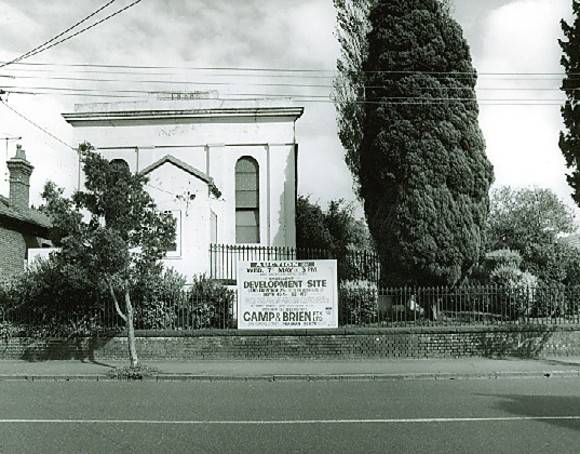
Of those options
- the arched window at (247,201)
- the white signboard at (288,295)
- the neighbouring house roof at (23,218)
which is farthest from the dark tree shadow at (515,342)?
the neighbouring house roof at (23,218)

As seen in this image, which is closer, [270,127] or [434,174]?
[434,174]

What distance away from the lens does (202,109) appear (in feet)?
90.4

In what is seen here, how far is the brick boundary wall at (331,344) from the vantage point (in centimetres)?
1648

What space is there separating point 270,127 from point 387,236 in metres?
10.2

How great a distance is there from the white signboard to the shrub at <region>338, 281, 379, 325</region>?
64 centimetres

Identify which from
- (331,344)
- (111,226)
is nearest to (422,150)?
(331,344)

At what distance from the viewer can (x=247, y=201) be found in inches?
1097

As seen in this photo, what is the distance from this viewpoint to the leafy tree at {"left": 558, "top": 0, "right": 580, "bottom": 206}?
22.7 meters

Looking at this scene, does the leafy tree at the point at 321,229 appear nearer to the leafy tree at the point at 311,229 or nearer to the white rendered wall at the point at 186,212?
the leafy tree at the point at 311,229

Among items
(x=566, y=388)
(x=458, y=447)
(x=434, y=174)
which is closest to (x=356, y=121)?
(x=434, y=174)

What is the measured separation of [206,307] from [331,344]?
3250mm

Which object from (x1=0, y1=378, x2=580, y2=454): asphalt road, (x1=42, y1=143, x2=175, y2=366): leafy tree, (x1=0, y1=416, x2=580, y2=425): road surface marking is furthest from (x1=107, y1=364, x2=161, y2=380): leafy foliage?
(x1=0, y1=416, x2=580, y2=425): road surface marking

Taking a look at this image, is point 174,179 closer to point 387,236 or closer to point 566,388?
point 387,236

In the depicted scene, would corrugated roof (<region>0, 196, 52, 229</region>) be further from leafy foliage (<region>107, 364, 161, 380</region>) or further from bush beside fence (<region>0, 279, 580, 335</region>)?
leafy foliage (<region>107, 364, 161, 380</region>)
